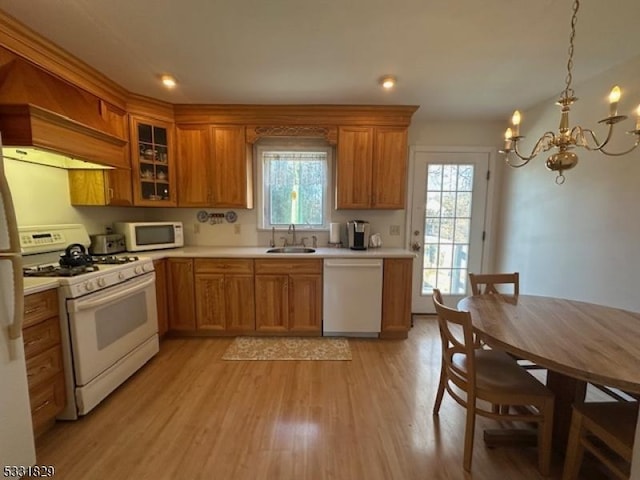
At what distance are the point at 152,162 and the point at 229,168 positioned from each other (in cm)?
77

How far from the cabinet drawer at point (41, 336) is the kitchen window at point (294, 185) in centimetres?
210

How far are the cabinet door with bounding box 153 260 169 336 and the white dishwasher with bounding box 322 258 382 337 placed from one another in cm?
162

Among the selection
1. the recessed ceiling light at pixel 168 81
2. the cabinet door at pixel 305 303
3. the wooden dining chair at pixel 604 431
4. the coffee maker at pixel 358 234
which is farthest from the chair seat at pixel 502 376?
the recessed ceiling light at pixel 168 81

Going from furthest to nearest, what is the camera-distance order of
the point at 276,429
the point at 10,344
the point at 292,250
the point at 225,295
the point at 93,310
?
the point at 292,250 < the point at 225,295 < the point at 93,310 < the point at 276,429 < the point at 10,344

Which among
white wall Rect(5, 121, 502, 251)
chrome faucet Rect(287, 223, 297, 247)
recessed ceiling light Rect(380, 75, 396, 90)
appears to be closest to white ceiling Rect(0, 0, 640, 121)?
recessed ceiling light Rect(380, 75, 396, 90)

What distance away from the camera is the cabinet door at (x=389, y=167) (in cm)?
313

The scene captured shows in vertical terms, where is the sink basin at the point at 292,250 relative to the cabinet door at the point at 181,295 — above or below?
above

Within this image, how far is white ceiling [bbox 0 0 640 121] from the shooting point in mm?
1616

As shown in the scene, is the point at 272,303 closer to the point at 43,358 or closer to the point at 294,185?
the point at 294,185

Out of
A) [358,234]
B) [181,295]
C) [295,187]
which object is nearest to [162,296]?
[181,295]

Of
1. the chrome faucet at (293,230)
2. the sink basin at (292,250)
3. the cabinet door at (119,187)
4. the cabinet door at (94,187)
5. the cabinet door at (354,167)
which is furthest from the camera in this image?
the chrome faucet at (293,230)

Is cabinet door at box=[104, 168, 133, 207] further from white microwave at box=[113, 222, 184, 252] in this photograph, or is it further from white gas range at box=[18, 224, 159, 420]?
white gas range at box=[18, 224, 159, 420]

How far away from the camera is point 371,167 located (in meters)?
3.17

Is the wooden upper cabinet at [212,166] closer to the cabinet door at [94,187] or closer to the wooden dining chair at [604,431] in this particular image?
the cabinet door at [94,187]
